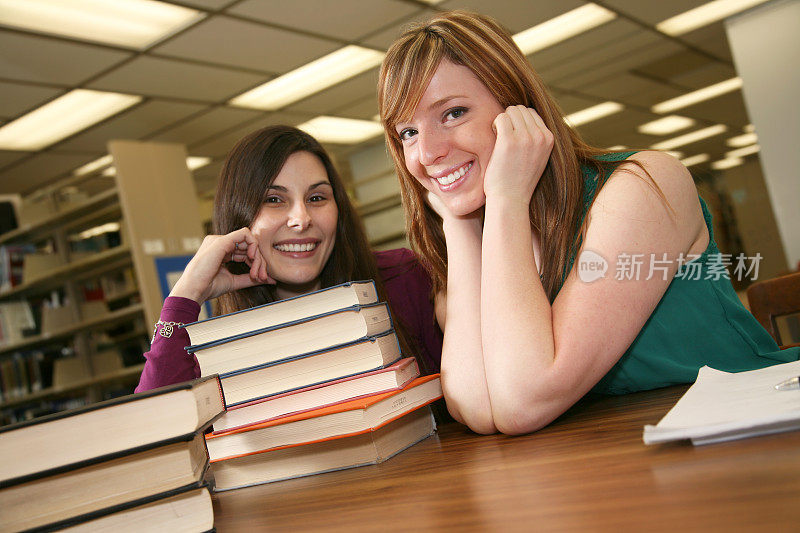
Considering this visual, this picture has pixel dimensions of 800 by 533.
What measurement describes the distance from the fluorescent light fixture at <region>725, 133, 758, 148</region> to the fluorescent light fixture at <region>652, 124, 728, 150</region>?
91cm

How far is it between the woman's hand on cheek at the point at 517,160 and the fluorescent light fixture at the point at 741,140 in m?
11.5

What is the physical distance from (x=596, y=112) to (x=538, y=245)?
7.22 m

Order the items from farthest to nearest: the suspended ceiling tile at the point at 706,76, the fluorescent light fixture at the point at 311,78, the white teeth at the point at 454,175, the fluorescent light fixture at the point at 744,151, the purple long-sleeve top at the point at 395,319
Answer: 1. the fluorescent light fixture at the point at 744,151
2. the suspended ceiling tile at the point at 706,76
3. the fluorescent light fixture at the point at 311,78
4. the purple long-sleeve top at the point at 395,319
5. the white teeth at the point at 454,175

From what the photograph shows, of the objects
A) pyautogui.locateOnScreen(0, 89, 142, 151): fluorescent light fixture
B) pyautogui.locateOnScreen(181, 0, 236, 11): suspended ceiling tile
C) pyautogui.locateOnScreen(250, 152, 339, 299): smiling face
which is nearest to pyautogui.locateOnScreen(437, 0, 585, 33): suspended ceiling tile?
pyautogui.locateOnScreen(181, 0, 236, 11): suspended ceiling tile

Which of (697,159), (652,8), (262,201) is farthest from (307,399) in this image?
(697,159)

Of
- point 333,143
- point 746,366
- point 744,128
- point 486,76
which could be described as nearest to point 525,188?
point 486,76

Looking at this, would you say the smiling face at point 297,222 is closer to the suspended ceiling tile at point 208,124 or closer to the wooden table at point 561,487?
the wooden table at point 561,487

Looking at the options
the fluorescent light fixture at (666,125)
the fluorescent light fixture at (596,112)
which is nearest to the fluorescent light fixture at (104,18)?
the fluorescent light fixture at (596,112)

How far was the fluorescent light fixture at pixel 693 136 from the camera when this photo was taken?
10055 mm

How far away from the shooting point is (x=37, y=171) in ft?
18.7

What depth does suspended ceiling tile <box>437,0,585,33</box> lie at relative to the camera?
4246mm

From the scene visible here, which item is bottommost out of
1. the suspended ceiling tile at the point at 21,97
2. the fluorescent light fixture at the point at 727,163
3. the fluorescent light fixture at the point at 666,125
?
the fluorescent light fixture at the point at 727,163

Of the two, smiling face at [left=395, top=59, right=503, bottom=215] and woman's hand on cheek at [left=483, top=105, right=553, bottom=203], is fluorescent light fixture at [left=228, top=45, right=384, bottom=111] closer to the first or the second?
smiling face at [left=395, top=59, right=503, bottom=215]

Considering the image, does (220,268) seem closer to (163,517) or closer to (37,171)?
(163,517)
